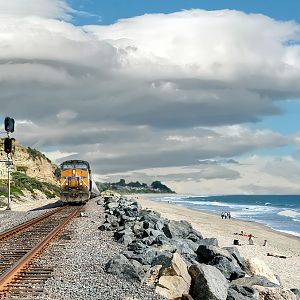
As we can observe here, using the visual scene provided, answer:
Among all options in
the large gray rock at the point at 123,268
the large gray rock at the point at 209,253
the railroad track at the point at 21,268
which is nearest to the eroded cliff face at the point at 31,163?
the railroad track at the point at 21,268

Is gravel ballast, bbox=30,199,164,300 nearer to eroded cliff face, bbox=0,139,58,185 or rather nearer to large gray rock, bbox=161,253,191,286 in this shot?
large gray rock, bbox=161,253,191,286

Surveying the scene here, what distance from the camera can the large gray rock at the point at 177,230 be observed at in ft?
73.7

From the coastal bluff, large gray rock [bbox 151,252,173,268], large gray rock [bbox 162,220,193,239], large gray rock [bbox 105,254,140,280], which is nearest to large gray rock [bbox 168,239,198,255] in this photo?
the coastal bluff

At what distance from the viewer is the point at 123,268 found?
13.0 m

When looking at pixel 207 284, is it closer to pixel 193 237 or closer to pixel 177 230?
pixel 193 237

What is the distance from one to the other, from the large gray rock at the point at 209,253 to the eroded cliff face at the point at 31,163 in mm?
100820

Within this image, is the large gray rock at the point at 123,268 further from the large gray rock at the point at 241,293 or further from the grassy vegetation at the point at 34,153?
the grassy vegetation at the point at 34,153

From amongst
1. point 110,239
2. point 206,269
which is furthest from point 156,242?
point 206,269

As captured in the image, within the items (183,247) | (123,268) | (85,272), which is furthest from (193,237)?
(123,268)

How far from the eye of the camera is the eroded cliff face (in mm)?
118312

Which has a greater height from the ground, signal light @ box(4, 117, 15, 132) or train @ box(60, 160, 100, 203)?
signal light @ box(4, 117, 15, 132)

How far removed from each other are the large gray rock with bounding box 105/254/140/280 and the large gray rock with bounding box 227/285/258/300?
2276 millimetres

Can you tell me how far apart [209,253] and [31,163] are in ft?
369

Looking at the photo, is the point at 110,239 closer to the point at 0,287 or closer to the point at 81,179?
the point at 0,287
